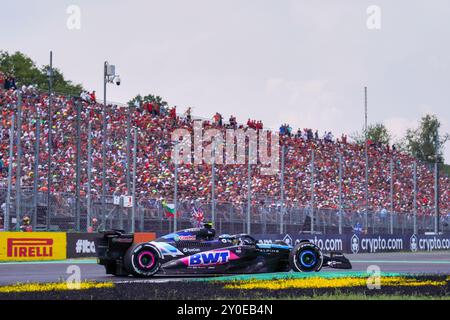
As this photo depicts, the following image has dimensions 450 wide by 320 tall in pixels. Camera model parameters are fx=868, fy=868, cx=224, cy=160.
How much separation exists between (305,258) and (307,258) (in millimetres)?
57

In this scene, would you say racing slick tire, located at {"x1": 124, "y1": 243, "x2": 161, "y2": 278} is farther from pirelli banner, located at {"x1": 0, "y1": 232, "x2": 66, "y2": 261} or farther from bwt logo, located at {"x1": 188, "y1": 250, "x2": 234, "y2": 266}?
pirelli banner, located at {"x1": 0, "y1": 232, "x2": 66, "y2": 261}

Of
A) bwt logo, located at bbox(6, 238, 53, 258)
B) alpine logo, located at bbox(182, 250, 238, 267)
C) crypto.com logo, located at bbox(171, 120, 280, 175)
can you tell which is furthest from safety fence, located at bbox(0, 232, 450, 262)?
crypto.com logo, located at bbox(171, 120, 280, 175)

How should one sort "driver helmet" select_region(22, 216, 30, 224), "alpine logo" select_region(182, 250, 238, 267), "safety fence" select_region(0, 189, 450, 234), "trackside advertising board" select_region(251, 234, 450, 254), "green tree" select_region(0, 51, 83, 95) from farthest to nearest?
1. "green tree" select_region(0, 51, 83, 95)
2. "trackside advertising board" select_region(251, 234, 450, 254)
3. "safety fence" select_region(0, 189, 450, 234)
4. "driver helmet" select_region(22, 216, 30, 224)
5. "alpine logo" select_region(182, 250, 238, 267)

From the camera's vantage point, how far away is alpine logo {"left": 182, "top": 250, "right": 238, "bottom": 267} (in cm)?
1838

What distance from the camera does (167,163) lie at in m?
39.3

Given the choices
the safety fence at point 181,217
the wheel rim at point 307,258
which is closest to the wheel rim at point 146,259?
the wheel rim at point 307,258

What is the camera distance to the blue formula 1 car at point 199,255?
18172 mm


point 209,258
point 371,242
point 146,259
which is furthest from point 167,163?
point 146,259

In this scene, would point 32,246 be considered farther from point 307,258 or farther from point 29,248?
point 307,258

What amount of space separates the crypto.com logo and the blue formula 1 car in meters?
19.7

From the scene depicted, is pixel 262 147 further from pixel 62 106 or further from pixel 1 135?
pixel 1 135

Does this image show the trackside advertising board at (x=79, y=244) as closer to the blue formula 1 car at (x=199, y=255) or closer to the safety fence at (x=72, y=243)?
the safety fence at (x=72, y=243)

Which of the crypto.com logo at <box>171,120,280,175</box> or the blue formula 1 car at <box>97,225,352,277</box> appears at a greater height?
the crypto.com logo at <box>171,120,280,175</box>
